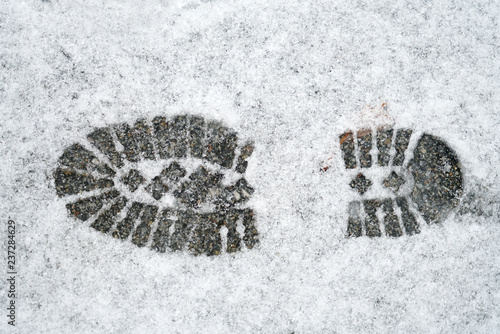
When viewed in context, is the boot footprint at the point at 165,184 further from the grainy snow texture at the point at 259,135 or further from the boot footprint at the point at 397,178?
the boot footprint at the point at 397,178

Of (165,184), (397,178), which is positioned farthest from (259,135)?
(397,178)

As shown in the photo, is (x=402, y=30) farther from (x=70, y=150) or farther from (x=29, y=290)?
(x=29, y=290)

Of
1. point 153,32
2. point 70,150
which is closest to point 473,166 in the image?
point 153,32

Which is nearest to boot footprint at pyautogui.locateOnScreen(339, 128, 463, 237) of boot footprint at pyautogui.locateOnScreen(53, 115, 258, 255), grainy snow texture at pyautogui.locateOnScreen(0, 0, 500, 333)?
grainy snow texture at pyautogui.locateOnScreen(0, 0, 500, 333)

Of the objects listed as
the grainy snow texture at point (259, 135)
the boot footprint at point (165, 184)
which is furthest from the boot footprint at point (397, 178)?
the boot footprint at point (165, 184)

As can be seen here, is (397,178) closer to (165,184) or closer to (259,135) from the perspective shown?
(259,135)

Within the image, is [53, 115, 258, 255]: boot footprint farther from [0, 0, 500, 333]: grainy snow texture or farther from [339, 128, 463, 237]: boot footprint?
[339, 128, 463, 237]: boot footprint
